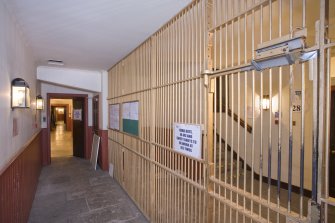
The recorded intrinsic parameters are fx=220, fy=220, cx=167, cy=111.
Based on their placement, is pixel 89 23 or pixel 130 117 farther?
pixel 130 117

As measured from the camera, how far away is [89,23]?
2.74 meters

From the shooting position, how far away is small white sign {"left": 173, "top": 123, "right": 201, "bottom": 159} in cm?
206

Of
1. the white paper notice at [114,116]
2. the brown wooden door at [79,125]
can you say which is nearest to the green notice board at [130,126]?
the white paper notice at [114,116]

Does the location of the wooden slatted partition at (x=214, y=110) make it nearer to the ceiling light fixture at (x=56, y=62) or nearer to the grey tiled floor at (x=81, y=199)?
the grey tiled floor at (x=81, y=199)

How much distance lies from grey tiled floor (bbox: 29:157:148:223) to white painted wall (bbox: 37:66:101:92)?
225 centimetres

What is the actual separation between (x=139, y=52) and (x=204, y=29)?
184cm

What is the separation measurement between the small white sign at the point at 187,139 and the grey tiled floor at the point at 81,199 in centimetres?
161

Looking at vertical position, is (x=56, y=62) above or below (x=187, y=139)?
above

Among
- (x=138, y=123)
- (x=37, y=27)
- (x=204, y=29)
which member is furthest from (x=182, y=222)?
(x=37, y=27)

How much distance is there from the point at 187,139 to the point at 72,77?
4547 millimetres

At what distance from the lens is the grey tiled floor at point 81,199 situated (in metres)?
3.35

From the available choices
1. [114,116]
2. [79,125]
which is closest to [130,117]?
[114,116]

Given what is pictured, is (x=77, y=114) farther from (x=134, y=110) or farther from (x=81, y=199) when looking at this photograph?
(x=134, y=110)

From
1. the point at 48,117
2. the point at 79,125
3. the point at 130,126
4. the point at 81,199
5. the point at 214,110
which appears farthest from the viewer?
the point at 79,125
